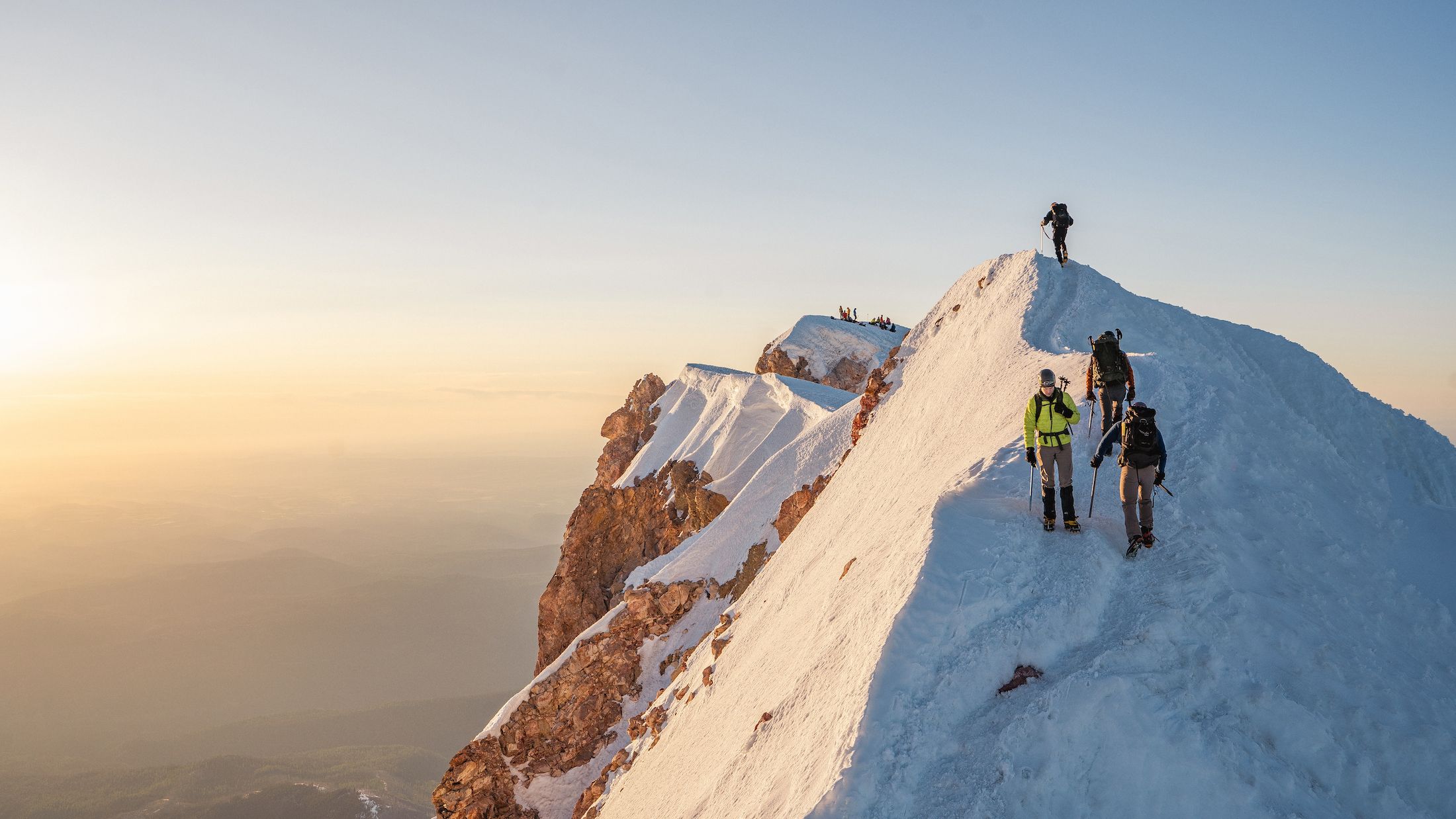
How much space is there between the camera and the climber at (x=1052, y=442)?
12281 millimetres

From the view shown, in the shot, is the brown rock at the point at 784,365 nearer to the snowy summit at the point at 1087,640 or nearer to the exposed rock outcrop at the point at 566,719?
the exposed rock outcrop at the point at 566,719

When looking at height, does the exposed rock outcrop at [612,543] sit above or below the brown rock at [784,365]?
below

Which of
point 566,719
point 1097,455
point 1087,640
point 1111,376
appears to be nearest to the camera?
point 1087,640

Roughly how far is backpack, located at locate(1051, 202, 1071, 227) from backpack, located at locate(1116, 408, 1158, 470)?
1691 cm

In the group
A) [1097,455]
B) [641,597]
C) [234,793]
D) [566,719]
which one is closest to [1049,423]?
[1097,455]

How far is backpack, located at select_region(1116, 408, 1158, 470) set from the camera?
11406 mm

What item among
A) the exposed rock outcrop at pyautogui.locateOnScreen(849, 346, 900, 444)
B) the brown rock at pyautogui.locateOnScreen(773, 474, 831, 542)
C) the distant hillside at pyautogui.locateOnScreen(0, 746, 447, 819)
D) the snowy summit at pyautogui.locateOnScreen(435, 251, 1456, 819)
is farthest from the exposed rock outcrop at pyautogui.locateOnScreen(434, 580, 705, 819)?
the distant hillside at pyautogui.locateOnScreen(0, 746, 447, 819)

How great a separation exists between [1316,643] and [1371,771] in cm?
195

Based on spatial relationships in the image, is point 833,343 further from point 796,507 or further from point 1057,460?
point 1057,460

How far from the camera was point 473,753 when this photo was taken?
34.2 meters

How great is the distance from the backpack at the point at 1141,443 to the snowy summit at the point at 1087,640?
5.37 ft

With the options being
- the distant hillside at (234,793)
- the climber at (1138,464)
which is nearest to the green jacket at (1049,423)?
the climber at (1138,464)

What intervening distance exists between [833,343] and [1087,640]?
67.7 meters

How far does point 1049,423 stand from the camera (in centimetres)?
1243
